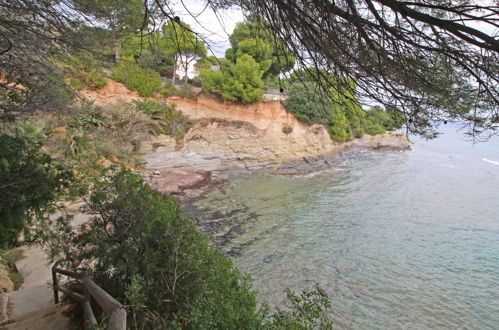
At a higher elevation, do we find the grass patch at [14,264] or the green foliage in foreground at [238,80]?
the green foliage in foreground at [238,80]

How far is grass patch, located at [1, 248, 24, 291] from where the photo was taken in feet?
18.6

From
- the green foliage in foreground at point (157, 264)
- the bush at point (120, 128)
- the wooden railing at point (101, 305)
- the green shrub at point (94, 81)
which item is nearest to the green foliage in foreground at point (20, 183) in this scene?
the green foliage in foreground at point (157, 264)

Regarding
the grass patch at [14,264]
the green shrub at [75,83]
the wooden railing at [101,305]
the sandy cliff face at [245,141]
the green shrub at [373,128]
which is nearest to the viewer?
the wooden railing at [101,305]

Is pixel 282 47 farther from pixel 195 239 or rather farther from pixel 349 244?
pixel 349 244

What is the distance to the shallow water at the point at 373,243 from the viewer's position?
6781 mm

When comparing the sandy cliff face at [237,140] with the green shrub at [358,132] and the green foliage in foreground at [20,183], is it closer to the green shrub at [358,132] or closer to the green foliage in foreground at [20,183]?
the green shrub at [358,132]

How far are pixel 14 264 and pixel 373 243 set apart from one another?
1013 centimetres

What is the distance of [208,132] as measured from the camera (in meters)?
18.7

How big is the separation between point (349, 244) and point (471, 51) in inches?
324

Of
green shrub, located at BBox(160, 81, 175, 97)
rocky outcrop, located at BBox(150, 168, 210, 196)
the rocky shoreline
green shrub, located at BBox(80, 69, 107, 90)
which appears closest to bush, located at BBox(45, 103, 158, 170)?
the rocky shoreline

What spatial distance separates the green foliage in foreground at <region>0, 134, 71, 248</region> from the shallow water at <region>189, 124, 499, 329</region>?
4.55m

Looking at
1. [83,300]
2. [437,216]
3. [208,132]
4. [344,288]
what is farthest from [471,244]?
[208,132]

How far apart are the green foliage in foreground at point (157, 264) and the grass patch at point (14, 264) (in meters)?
2.55

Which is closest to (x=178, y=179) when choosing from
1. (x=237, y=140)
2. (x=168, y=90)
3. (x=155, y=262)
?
(x=237, y=140)
